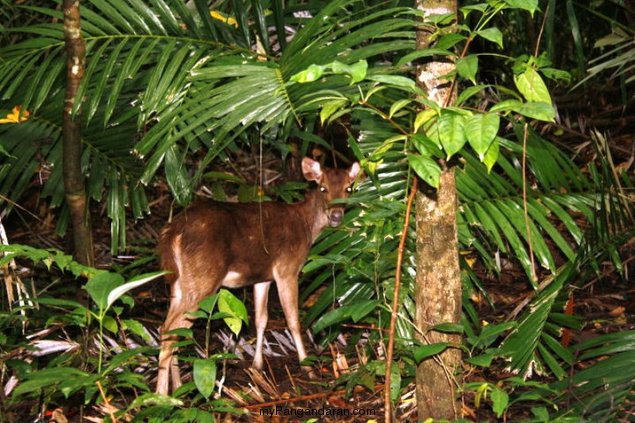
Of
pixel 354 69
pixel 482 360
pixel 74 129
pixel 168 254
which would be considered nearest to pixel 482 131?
pixel 354 69

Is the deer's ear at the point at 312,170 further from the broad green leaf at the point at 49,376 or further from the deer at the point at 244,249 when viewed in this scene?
the broad green leaf at the point at 49,376

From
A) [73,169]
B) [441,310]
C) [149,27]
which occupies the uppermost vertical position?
[149,27]

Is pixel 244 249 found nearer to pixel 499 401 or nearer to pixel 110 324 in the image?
pixel 110 324

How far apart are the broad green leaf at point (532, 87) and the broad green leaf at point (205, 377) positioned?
5.08ft

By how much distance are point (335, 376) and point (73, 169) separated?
184 centimetres

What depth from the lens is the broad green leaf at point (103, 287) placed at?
333 centimetres

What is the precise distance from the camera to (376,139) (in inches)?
206

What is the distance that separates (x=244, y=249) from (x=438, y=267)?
263 centimetres

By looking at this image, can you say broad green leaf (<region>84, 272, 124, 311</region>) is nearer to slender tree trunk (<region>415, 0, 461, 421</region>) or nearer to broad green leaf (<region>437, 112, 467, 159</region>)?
slender tree trunk (<region>415, 0, 461, 421</region>)

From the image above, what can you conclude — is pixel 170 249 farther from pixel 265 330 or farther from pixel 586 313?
pixel 586 313

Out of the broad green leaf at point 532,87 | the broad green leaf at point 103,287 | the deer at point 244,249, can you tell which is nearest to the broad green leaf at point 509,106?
the broad green leaf at point 532,87

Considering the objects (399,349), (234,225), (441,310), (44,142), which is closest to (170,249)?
(234,225)

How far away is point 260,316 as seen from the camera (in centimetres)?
630

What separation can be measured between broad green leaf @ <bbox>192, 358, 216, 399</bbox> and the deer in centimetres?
150
